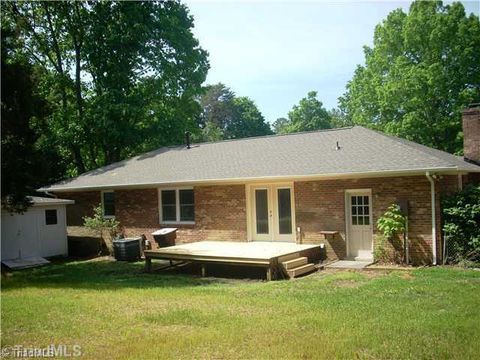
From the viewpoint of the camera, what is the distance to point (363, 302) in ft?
29.5

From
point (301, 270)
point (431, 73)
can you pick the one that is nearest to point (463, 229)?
point (301, 270)

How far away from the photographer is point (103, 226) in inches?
746

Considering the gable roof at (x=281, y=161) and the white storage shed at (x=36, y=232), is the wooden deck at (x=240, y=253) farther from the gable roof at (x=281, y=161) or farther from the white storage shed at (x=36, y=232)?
the white storage shed at (x=36, y=232)

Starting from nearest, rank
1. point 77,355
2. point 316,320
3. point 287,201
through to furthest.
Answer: point 77,355 → point 316,320 → point 287,201

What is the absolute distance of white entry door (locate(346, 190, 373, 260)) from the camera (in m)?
14.0

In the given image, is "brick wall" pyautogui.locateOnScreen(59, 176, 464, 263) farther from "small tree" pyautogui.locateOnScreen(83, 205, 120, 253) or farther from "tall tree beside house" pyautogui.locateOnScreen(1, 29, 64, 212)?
"tall tree beside house" pyautogui.locateOnScreen(1, 29, 64, 212)

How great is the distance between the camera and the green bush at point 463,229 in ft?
40.8

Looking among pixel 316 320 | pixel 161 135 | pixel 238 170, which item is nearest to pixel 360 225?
pixel 238 170

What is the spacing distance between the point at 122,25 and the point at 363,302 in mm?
25087

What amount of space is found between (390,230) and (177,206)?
826 centimetres

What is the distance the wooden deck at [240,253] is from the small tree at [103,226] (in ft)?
15.6

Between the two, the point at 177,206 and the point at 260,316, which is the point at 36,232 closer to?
the point at 177,206

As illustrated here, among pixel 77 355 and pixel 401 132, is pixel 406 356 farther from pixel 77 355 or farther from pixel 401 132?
pixel 401 132

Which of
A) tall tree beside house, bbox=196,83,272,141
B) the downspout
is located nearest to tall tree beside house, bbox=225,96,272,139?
tall tree beside house, bbox=196,83,272,141
